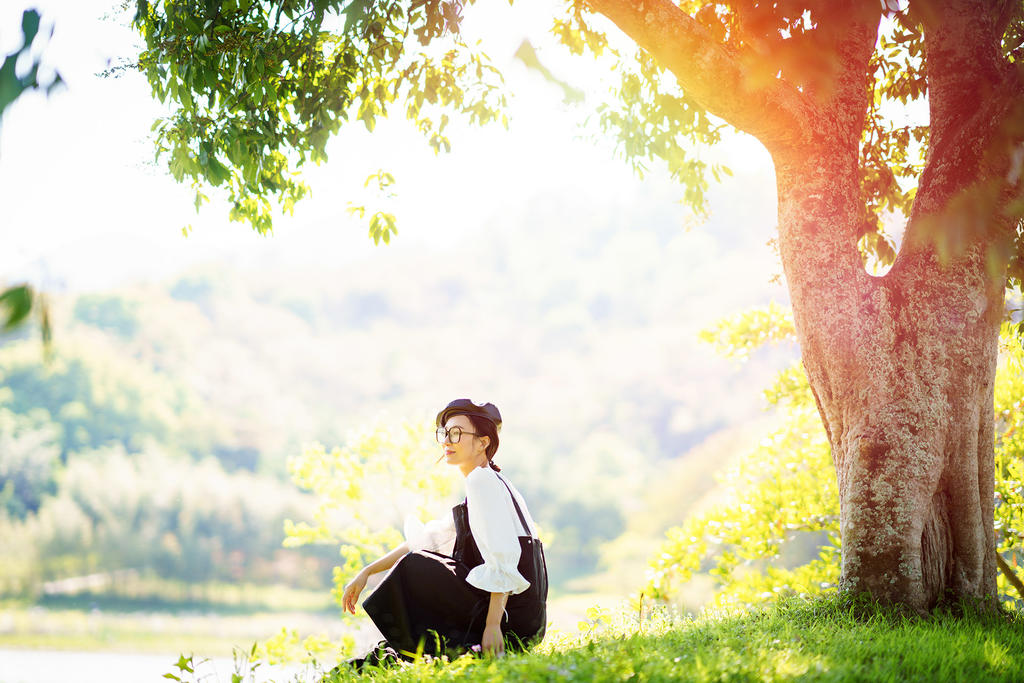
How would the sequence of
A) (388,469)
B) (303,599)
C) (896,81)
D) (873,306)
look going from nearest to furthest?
(873,306), (896,81), (388,469), (303,599)

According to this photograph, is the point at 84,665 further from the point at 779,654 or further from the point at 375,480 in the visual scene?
the point at 779,654

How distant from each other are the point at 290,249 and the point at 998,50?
367ft

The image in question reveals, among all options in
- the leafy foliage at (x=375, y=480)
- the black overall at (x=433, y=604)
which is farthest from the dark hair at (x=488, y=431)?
the leafy foliage at (x=375, y=480)

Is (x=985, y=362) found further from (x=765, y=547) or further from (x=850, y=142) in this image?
(x=765, y=547)

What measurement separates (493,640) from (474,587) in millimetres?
244

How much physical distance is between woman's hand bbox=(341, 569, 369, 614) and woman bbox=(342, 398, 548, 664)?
320 mm

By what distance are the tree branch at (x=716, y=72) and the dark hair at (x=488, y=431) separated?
200 centimetres

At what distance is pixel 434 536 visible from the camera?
12.2 feet

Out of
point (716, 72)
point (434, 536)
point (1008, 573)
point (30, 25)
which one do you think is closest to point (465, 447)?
point (434, 536)

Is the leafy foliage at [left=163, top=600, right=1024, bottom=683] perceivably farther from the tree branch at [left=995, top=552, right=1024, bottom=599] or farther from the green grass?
the tree branch at [left=995, top=552, right=1024, bottom=599]

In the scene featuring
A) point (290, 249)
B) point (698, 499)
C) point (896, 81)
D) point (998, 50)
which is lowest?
point (698, 499)

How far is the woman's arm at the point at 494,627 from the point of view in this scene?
314cm

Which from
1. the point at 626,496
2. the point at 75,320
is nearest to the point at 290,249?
the point at 75,320

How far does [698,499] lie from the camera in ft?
208
